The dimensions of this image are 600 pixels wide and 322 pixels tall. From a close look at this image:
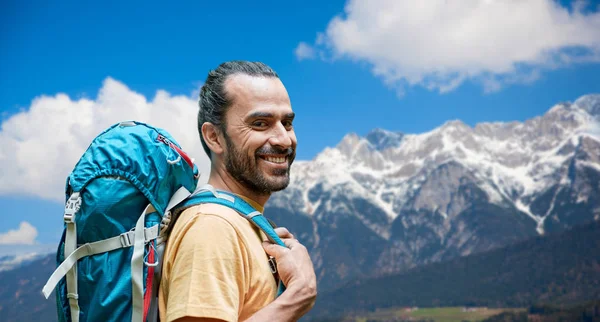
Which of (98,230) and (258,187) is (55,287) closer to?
(98,230)

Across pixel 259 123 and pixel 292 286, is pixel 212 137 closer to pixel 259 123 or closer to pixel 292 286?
pixel 259 123

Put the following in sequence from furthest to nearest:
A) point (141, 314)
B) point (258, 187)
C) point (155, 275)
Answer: point (258, 187) < point (155, 275) < point (141, 314)

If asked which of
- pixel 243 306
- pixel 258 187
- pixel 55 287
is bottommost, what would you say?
pixel 243 306

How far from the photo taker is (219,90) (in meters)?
5.08

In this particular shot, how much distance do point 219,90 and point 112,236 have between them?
5.29ft

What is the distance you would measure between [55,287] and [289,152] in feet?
7.01

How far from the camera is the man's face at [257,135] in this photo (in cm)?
489

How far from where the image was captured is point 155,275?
4.40 m

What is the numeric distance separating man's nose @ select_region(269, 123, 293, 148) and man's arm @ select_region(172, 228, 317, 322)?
86 cm

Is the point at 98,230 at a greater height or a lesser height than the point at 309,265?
greater

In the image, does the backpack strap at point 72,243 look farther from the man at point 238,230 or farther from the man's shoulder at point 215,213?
the man's shoulder at point 215,213

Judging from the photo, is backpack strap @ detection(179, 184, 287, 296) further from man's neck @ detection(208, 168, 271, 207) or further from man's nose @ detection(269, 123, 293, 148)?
man's nose @ detection(269, 123, 293, 148)

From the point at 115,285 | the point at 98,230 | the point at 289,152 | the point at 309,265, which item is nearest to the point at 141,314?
the point at 115,285

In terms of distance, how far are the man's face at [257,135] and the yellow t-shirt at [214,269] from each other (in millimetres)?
520
